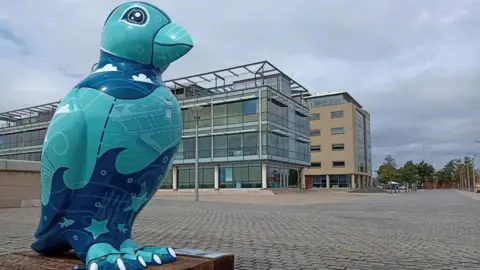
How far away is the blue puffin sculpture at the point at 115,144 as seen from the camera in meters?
2.99

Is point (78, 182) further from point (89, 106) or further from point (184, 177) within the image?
point (184, 177)

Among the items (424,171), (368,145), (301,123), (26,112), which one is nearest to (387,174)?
(368,145)

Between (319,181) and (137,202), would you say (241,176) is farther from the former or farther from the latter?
(137,202)

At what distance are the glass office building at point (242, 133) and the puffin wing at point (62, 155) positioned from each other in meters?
37.1

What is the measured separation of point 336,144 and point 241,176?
2973cm

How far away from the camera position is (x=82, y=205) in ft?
9.96

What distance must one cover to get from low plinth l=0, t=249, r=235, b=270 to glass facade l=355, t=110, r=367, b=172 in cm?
6641

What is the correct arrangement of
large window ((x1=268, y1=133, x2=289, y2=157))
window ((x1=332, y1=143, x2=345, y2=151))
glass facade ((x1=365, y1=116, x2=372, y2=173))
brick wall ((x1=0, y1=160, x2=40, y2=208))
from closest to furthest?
brick wall ((x1=0, y1=160, x2=40, y2=208)) → large window ((x1=268, y1=133, x2=289, y2=157)) → window ((x1=332, y1=143, x2=345, y2=151)) → glass facade ((x1=365, y1=116, x2=372, y2=173))

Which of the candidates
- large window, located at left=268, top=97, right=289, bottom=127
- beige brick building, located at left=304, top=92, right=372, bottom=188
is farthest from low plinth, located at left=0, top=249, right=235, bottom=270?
beige brick building, located at left=304, top=92, right=372, bottom=188

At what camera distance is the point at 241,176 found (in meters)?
42.1

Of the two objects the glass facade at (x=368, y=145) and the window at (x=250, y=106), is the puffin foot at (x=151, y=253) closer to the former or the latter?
the window at (x=250, y=106)

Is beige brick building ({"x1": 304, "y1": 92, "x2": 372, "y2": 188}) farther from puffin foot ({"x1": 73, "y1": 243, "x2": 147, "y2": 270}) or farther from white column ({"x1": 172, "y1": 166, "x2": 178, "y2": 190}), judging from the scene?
puffin foot ({"x1": 73, "y1": 243, "x2": 147, "y2": 270})

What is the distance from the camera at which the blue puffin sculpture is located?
2.99m

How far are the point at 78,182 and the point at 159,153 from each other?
0.57 m
